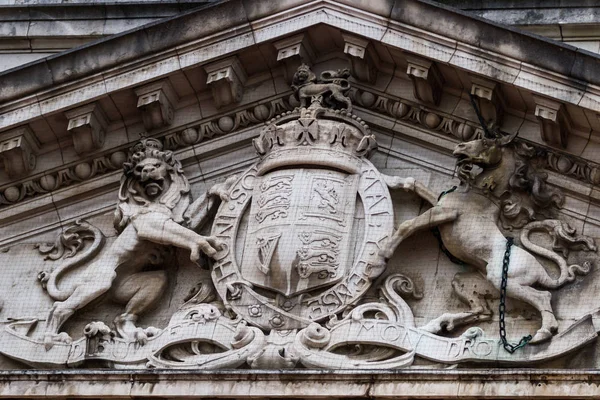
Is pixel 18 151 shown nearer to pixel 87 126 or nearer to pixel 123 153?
pixel 87 126

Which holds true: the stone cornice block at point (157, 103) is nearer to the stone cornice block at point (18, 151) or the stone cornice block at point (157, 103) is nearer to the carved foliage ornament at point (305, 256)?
the carved foliage ornament at point (305, 256)

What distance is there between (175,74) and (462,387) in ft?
13.3

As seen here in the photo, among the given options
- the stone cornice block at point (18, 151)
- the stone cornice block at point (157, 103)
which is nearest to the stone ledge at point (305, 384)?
the stone cornice block at point (18, 151)

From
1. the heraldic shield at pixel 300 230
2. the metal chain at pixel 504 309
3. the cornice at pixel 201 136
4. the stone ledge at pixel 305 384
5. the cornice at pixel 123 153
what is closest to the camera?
the stone ledge at pixel 305 384

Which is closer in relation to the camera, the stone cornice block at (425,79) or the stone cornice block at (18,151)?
the stone cornice block at (425,79)

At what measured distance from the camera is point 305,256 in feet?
60.8

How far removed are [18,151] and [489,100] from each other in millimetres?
4268

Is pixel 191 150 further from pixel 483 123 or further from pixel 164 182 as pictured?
pixel 483 123

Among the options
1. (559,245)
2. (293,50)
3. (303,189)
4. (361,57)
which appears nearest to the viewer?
(559,245)

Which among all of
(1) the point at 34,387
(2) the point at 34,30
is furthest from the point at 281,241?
(2) the point at 34,30

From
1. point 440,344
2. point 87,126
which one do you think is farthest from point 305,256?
point 87,126

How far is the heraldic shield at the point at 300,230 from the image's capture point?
18562 mm

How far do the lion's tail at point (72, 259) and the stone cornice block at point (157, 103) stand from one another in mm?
1069

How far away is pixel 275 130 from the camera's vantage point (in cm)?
1938
